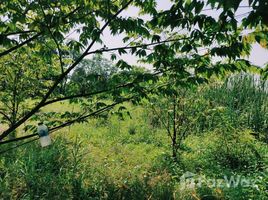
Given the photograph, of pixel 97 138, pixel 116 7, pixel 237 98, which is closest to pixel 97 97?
pixel 116 7

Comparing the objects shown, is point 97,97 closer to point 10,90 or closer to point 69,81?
point 69,81

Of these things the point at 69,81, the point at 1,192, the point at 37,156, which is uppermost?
the point at 69,81

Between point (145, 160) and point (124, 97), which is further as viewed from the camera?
point (145, 160)

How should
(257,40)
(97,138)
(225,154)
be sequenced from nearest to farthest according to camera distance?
(257,40), (225,154), (97,138)

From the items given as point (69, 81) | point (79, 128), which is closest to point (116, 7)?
point (69, 81)

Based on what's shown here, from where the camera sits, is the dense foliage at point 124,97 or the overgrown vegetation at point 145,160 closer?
the dense foliage at point 124,97

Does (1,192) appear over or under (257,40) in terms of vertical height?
under

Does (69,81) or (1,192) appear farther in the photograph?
(1,192)

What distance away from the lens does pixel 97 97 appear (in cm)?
394

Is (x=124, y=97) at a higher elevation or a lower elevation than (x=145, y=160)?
higher

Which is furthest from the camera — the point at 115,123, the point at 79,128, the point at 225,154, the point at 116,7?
the point at 115,123

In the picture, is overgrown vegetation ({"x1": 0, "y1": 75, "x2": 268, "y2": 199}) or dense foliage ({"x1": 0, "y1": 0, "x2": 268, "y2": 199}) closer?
dense foliage ({"x1": 0, "y1": 0, "x2": 268, "y2": 199})

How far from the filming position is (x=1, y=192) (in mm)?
4812

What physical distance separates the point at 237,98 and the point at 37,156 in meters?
7.11
